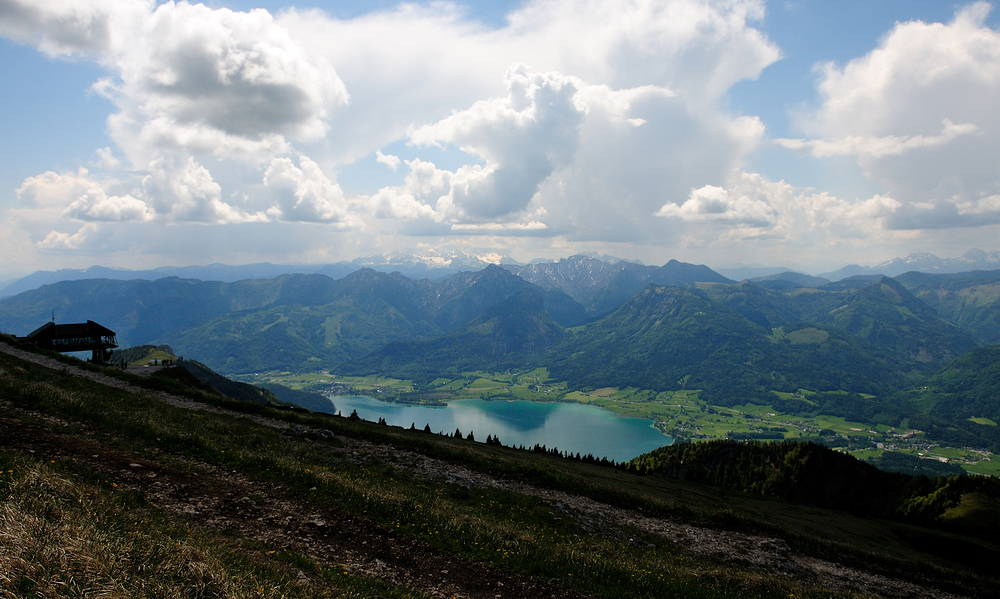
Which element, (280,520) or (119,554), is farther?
(280,520)

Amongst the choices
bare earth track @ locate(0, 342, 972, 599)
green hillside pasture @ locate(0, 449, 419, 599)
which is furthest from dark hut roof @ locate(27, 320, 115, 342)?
green hillside pasture @ locate(0, 449, 419, 599)

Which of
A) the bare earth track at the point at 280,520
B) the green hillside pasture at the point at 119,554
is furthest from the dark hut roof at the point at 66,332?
the green hillside pasture at the point at 119,554

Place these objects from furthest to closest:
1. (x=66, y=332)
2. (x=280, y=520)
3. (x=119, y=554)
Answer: (x=66, y=332), (x=280, y=520), (x=119, y=554)

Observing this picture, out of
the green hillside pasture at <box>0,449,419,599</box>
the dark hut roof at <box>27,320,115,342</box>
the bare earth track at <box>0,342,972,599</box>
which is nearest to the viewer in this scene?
the green hillside pasture at <box>0,449,419,599</box>

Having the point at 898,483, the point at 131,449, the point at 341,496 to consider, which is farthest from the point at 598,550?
the point at 898,483

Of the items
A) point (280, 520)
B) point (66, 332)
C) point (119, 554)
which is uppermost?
point (66, 332)

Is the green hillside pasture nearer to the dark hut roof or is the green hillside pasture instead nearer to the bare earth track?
the bare earth track

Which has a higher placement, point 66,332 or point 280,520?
point 66,332

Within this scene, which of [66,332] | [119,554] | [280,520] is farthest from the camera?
[66,332]

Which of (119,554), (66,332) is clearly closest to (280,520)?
(119,554)

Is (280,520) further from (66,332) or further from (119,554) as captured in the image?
(66,332)

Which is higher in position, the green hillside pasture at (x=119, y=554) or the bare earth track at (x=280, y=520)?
the green hillside pasture at (x=119, y=554)

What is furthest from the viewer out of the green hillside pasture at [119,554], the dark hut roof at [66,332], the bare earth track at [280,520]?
the dark hut roof at [66,332]

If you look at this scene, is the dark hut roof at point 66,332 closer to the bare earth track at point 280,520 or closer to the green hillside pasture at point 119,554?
the bare earth track at point 280,520
